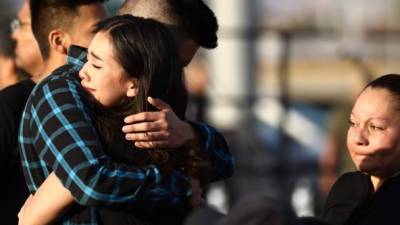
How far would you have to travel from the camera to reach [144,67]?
328 cm

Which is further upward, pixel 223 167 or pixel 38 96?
pixel 38 96

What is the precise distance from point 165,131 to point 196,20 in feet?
2.37

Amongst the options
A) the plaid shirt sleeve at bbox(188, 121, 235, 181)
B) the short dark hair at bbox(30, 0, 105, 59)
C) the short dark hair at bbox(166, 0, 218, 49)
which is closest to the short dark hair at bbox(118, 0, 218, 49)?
the short dark hair at bbox(166, 0, 218, 49)

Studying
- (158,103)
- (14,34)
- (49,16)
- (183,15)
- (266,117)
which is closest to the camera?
(158,103)

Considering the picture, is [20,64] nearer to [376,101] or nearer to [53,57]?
[53,57]

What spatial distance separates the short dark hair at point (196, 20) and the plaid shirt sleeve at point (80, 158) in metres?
0.66

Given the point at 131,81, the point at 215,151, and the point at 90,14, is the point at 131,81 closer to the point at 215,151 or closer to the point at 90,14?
the point at 215,151

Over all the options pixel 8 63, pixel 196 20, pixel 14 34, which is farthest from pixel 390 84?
pixel 8 63

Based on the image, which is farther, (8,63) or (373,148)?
(8,63)

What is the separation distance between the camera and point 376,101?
3.60 meters

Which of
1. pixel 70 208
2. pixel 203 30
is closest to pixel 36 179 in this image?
pixel 70 208

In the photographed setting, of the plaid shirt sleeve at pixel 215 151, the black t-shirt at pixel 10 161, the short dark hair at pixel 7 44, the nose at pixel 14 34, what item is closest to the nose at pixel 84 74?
the plaid shirt sleeve at pixel 215 151

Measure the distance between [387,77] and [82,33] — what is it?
0.99 metres

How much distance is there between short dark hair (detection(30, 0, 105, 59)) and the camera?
396 centimetres
